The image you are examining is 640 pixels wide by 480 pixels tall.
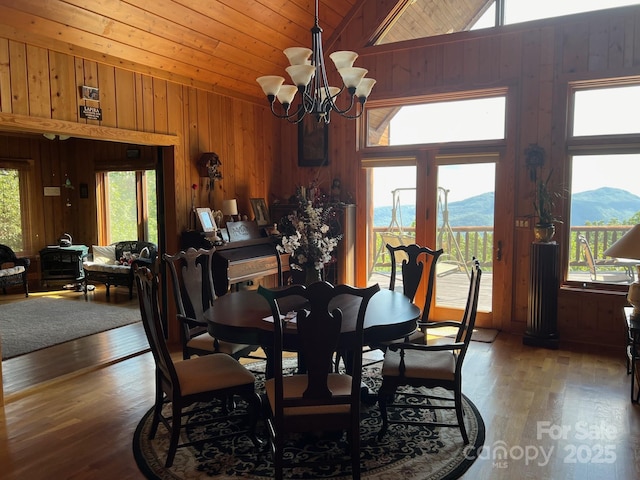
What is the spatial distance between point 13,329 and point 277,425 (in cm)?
463

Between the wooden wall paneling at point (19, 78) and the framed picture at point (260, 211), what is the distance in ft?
8.77

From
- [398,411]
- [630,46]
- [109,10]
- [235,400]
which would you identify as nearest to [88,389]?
[235,400]

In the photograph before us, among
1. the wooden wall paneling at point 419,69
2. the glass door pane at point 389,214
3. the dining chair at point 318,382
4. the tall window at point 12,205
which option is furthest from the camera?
the tall window at point 12,205

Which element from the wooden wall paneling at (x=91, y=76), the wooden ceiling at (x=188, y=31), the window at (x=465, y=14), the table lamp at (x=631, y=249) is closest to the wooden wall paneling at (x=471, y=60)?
the window at (x=465, y=14)

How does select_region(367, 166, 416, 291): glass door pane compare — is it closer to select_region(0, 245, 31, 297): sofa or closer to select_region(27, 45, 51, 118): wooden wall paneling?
select_region(27, 45, 51, 118): wooden wall paneling

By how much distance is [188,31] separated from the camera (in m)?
4.37

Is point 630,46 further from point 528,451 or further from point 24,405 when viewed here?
point 24,405

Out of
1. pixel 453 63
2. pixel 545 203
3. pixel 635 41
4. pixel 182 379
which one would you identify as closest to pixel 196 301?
pixel 182 379

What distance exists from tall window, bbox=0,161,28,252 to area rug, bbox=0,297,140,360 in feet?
4.67

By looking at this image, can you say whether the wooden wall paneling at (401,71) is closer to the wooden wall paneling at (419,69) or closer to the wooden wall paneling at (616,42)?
the wooden wall paneling at (419,69)

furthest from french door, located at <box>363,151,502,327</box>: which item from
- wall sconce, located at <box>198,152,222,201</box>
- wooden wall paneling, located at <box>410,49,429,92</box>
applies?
wall sconce, located at <box>198,152,222,201</box>

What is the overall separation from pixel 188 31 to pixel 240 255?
2.20m

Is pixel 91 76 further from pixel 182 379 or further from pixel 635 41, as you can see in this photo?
pixel 635 41

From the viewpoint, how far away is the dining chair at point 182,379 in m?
2.57
